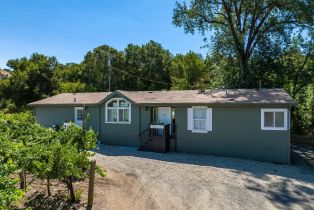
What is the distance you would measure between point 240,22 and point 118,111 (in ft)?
47.0

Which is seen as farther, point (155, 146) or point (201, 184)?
point (155, 146)

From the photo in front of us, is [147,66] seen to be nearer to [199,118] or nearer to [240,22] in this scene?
[240,22]

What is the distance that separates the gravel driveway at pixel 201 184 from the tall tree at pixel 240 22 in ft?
43.3

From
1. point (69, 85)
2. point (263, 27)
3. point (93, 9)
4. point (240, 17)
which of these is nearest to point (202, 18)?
point (240, 17)

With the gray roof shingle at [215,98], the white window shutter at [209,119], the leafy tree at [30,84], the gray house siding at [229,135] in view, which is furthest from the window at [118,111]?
the leafy tree at [30,84]

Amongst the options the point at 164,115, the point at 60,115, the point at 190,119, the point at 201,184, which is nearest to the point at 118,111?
the point at 164,115

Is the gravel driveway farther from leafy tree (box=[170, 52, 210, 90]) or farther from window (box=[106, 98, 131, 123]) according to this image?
leafy tree (box=[170, 52, 210, 90])

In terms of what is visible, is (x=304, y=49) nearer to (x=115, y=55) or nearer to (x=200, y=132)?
(x=200, y=132)

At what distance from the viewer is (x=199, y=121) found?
15477 millimetres

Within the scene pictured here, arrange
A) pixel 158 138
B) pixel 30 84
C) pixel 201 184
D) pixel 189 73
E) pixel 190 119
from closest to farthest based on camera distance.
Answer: pixel 201 184 < pixel 190 119 < pixel 158 138 < pixel 30 84 < pixel 189 73

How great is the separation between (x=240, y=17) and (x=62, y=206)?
2308 centimetres

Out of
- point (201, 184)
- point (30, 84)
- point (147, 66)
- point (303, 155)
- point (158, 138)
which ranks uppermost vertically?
point (147, 66)

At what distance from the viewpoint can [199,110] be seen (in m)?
15.5

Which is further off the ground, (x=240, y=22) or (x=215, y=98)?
(x=240, y=22)
